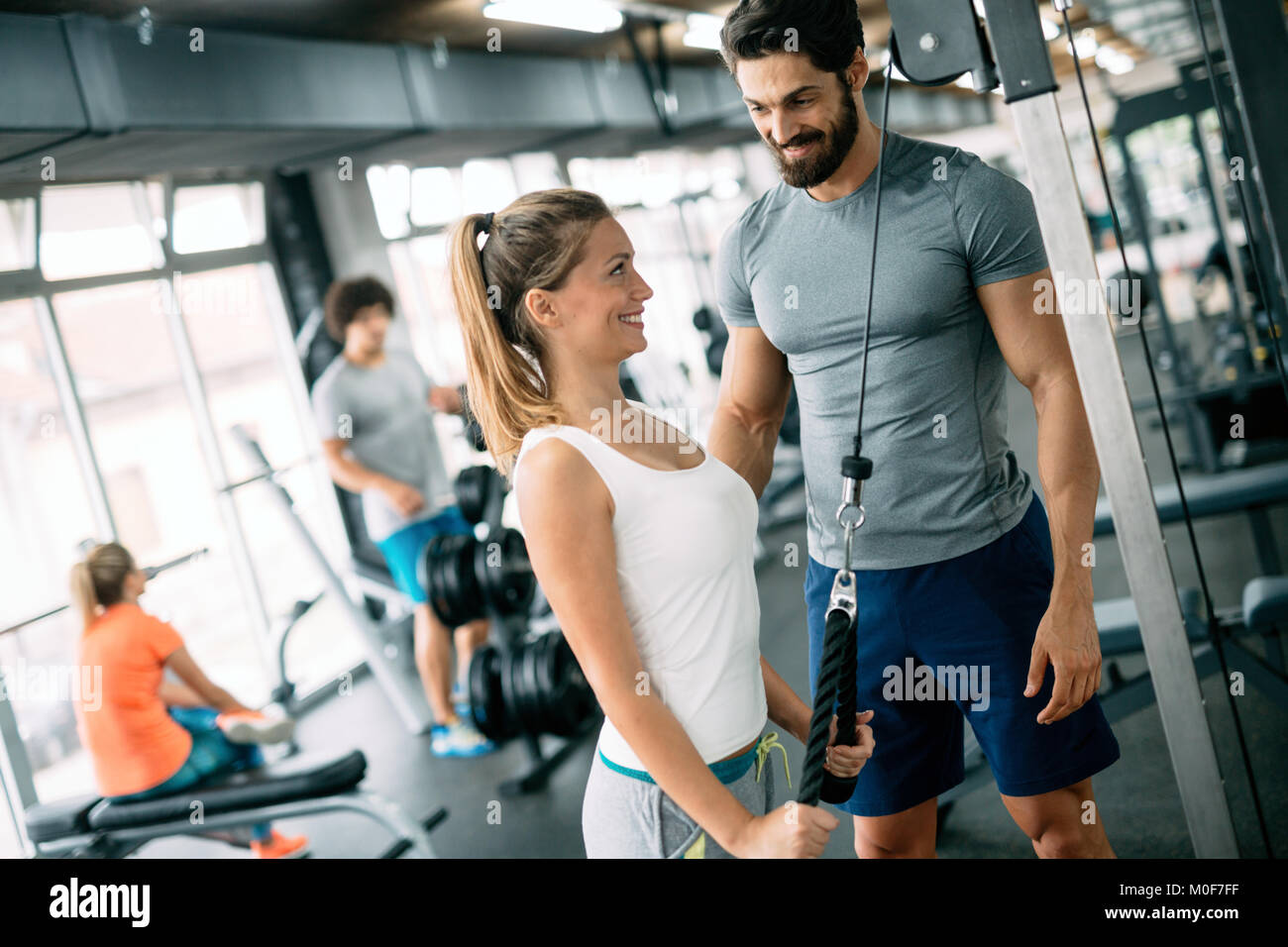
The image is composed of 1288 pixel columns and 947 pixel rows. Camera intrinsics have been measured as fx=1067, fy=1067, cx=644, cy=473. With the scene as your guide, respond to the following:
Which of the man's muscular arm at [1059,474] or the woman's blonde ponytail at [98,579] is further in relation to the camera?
the woman's blonde ponytail at [98,579]

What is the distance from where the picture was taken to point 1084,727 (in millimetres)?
1532

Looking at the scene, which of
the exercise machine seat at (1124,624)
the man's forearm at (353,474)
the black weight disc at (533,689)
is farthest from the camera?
the man's forearm at (353,474)

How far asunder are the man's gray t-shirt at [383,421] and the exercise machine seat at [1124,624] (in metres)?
2.49

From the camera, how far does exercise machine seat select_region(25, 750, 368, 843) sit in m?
2.96

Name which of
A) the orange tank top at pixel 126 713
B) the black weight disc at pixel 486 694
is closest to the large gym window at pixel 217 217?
the orange tank top at pixel 126 713

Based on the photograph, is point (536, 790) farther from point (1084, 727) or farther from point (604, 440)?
point (604, 440)

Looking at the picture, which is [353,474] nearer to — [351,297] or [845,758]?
[351,297]

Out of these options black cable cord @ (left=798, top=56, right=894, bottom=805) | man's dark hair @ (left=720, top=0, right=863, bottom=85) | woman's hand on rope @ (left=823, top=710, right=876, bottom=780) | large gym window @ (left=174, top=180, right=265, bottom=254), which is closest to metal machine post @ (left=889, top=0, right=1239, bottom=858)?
black cable cord @ (left=798, top=56, right=894, bottom=805)

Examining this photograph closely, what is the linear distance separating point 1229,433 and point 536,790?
3807 millimetres

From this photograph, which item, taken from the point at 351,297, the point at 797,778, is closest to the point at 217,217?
the point at 351,297

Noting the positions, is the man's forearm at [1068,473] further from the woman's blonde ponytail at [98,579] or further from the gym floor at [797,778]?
the woman's blonde ponytail at [98,579]

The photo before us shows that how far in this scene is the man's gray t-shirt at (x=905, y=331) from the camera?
139 cm

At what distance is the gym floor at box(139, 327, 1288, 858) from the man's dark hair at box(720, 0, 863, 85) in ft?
3.06

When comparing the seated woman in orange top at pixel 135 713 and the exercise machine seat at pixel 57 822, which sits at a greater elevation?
the seated woman in orange top at pixel 135 713
